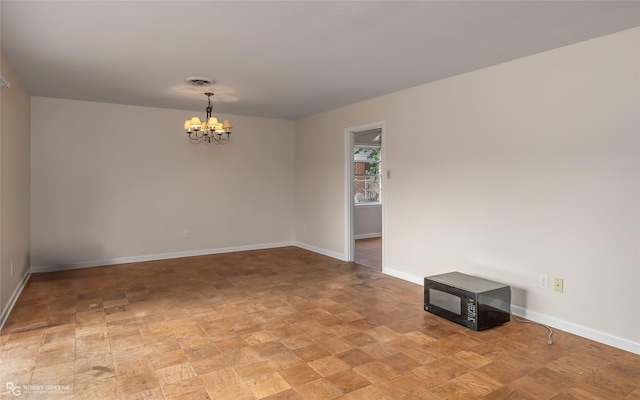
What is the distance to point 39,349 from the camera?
8.97 ft

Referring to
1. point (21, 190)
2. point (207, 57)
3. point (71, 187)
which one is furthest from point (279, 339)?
point (71, 187)

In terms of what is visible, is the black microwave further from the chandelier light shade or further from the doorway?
the doorway

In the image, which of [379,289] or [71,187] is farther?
[71,187]

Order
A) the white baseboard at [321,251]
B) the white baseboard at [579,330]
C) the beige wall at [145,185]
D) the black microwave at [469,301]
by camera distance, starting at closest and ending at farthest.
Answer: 1. the white baseboard at [579,330]
2. the black microwave at [469,301]
3. the beige wall at [145,185]
4. the white baseboard at [321,251]

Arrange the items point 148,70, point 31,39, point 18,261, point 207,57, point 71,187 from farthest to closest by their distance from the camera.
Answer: point 71,187 → point 18,261 → point 148,70 → point 207,57 → point 31,39

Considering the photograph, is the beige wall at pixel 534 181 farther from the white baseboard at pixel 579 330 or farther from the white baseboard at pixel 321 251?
the white baseboard at pixel 321 251

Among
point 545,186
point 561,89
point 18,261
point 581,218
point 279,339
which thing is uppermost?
point 561,89

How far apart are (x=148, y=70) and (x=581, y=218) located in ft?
13.5

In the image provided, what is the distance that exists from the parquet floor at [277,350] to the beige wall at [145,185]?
1212 mm

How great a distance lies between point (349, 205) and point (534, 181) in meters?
2.82

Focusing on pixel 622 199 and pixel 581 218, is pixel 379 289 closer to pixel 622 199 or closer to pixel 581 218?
pixel 581 218

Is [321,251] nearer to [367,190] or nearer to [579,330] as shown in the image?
[367,190]

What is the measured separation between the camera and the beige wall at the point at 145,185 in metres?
5.15

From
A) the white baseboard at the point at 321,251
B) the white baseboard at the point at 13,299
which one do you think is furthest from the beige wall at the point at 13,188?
the white baseboard at the point at 321,251
